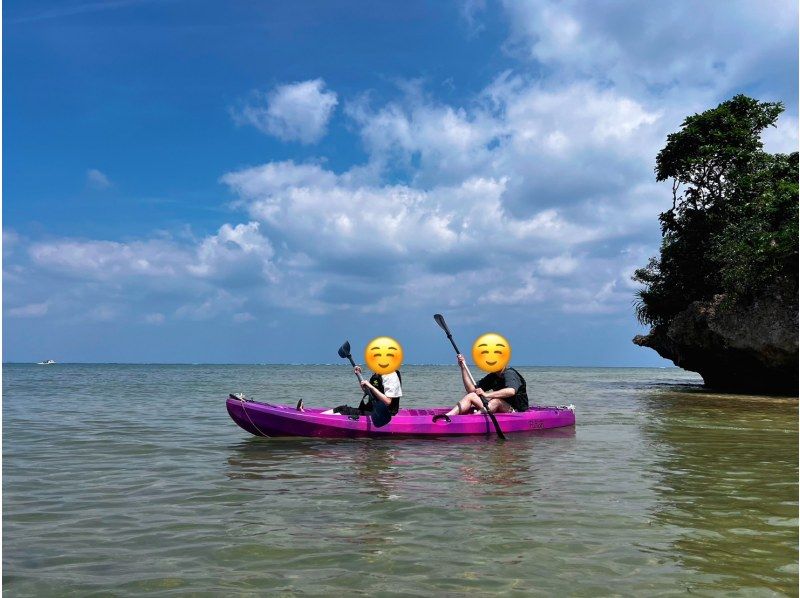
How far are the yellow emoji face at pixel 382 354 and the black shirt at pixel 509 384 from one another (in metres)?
3.01

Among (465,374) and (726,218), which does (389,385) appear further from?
(726,218)

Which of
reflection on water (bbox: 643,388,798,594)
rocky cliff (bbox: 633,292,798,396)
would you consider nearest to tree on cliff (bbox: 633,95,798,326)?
rocky cliff (bbox: 633,292,798,396)

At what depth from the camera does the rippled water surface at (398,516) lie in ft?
15.4

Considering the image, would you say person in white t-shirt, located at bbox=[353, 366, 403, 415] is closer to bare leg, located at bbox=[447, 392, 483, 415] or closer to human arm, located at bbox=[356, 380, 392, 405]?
human arm, located at bbox=[356, 380, 392, 405]

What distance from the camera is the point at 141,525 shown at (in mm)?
6125

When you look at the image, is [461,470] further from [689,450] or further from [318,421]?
[689,450]

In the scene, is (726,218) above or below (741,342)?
above

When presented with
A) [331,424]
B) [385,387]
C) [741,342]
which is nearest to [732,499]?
[385,387]

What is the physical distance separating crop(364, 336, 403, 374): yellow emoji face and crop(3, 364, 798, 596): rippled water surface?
4.89ft

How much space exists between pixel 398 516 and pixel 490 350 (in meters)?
5.97

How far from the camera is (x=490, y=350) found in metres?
12.0

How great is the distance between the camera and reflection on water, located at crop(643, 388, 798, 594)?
16.2ft

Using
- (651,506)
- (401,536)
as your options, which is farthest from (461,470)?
(401,536)

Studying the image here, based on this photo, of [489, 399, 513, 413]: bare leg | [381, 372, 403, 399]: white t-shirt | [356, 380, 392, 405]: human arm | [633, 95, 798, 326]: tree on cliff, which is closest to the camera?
[356, 380, 392, 405]: human arm
